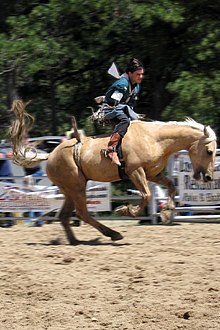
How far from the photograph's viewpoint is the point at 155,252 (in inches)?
338

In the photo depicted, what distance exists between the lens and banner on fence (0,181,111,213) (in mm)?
11703

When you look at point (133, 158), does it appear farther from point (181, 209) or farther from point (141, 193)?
point (181, 209)

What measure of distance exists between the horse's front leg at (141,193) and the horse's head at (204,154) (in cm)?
71

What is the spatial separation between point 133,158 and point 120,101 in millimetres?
699

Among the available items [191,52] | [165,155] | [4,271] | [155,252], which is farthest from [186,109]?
[4,271]

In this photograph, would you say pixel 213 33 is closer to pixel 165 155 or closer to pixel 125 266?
pixel 165 155

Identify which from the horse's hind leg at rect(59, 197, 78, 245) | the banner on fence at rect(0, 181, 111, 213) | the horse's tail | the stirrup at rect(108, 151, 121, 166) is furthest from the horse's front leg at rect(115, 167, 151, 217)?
the banner on fence at rect(0, 181, 111, 213)

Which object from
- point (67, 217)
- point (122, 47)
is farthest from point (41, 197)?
point (122, 47)

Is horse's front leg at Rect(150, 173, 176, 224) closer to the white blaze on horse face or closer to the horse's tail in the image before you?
the white blaze on horse face

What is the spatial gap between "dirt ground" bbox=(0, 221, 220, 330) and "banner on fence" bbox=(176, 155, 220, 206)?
64.6 inches

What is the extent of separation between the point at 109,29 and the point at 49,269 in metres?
8.44

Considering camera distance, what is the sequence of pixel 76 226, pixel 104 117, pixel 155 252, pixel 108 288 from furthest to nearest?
1. pixel 76 226
2. pixel 104 117
3. pixel 155 252
4. pixel 108 288

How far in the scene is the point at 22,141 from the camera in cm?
1012

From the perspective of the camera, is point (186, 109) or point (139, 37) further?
point (139, 37)
